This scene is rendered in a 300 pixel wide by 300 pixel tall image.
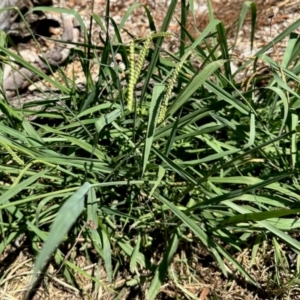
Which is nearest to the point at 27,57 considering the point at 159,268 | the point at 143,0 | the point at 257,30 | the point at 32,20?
the point at 32,20

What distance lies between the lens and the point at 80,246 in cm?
168

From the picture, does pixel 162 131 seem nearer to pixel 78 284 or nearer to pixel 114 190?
pixel 114 190

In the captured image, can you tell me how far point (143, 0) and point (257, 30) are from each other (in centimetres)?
66

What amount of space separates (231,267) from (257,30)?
4.71 feet

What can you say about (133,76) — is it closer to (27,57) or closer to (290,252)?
(290,252)

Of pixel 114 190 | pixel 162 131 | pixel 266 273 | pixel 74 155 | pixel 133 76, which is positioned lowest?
pixel 266 273

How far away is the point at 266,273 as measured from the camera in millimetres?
1635

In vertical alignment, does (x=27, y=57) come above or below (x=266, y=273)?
above

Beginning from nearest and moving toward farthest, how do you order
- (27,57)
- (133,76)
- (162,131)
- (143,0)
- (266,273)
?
1. (133,76)
2. (162,131)
3. (266,273)
4. (27,57)
5. (143,0)

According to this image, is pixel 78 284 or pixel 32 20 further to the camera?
pixel 32 20

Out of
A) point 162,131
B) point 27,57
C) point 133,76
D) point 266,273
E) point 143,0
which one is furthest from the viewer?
point 143,0

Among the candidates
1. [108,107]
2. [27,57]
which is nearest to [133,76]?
[108,107]

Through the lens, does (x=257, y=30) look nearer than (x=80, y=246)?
No

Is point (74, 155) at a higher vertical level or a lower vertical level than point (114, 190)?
higher
